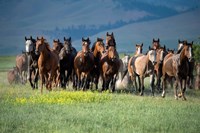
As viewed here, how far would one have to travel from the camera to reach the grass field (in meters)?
16.0

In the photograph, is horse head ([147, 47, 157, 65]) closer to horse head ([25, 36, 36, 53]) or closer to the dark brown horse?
the dark brown horse

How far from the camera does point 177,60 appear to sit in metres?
26.0

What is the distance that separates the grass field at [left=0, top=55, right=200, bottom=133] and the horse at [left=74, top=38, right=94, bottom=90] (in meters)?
6.22

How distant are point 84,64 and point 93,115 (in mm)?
12094

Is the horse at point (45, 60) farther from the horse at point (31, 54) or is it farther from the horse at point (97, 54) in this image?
the horse at point (97, 54)

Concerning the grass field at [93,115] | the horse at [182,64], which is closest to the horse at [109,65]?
the horse at [182,64]

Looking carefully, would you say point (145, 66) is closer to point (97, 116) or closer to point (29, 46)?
point (29, 46)

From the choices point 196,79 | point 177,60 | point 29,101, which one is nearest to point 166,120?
point 29,101

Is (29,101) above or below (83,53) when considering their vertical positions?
below

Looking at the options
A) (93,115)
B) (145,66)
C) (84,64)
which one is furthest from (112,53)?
(93,115)

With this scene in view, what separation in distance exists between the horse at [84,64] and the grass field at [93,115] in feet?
20.4

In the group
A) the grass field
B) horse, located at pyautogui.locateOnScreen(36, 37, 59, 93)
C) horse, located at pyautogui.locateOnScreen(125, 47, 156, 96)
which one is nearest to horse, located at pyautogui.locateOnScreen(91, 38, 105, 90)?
horse, located at pyautogui.locateOnScreen(125, 47, 156, 96)

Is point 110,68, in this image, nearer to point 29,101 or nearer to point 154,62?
point 154,62

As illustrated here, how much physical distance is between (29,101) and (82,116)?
4.60 metres
